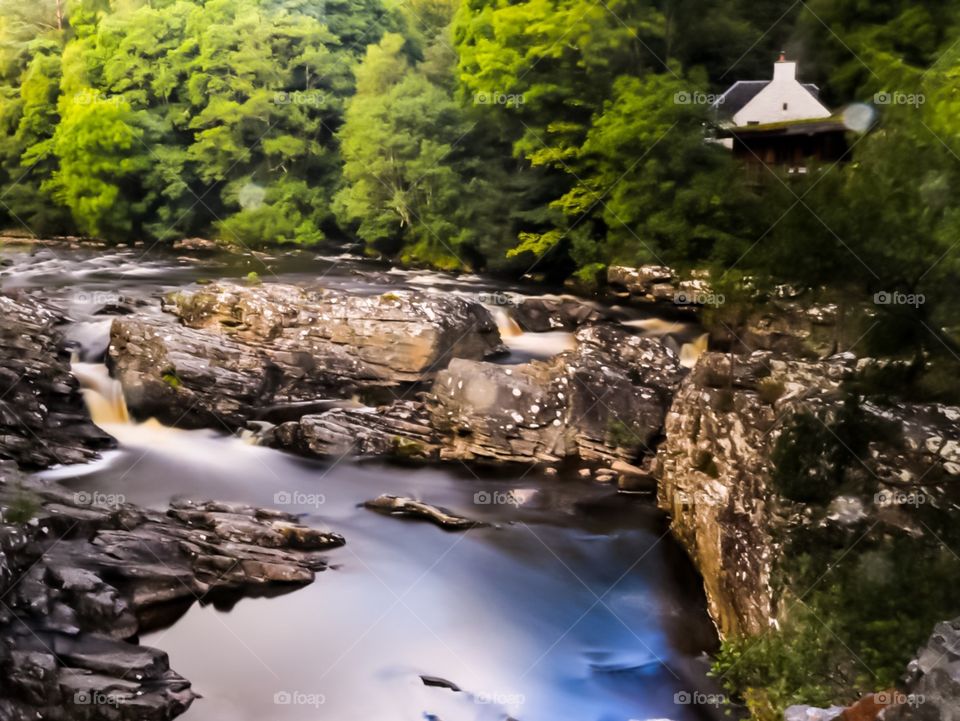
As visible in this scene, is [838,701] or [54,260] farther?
[54,260]

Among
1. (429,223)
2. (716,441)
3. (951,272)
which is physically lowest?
(716,441)

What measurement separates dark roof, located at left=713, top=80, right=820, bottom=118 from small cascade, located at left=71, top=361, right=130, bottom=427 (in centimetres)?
386

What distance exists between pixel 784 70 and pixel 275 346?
334 centimetres

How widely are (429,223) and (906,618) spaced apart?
3.32m

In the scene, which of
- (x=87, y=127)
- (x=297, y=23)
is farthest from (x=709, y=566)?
(x=87, y=127)

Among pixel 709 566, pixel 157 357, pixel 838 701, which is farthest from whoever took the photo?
pixel 157 357

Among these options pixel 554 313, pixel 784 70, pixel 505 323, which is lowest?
pixel 505 323

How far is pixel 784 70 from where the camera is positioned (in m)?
5.18

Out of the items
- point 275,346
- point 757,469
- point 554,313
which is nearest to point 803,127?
point 554,313

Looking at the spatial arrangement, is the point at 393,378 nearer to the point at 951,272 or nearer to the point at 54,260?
the point at 54,260

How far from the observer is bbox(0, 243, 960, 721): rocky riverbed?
4.97 meters

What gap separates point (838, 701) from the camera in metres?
4.48

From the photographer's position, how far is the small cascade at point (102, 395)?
216 inches

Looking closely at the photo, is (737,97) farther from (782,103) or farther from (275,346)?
(275,346)
